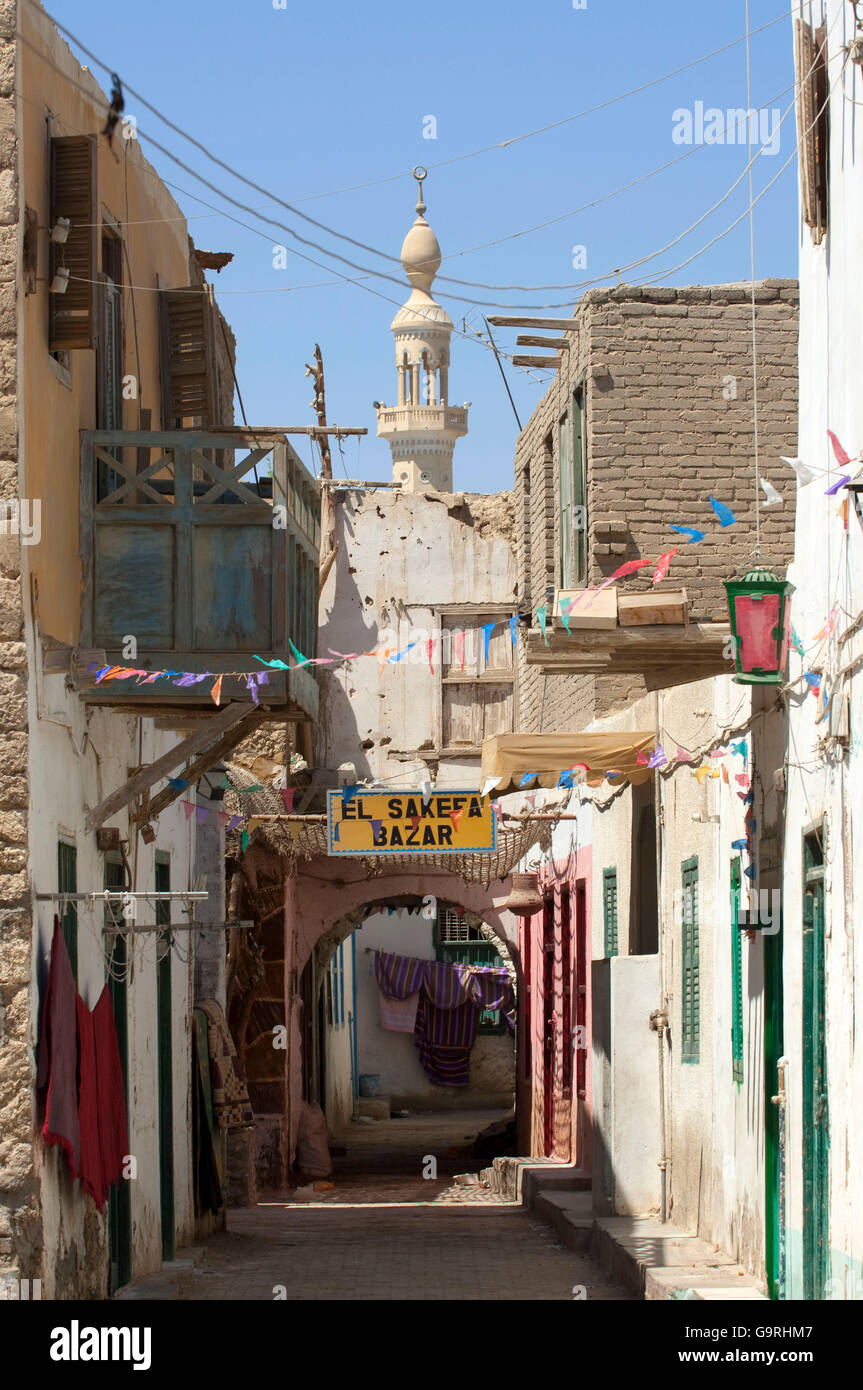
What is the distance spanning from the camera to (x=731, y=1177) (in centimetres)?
1106

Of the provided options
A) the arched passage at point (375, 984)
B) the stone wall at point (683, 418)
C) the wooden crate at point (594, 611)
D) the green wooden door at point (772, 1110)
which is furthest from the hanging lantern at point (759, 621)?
the arched passage at point (375, 984)

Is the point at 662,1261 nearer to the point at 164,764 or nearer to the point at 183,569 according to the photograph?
the point at 164,764

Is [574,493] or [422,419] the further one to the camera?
[422,419]

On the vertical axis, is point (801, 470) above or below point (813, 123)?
below

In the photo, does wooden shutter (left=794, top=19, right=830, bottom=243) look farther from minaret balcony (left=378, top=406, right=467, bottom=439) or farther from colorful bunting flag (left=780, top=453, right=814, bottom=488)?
minaret balcony (left=378, top=406, right=467, bottom=439)

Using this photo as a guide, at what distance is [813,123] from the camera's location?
8.56m

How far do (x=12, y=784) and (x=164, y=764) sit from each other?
2.13m

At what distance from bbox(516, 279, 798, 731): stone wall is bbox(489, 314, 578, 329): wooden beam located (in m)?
A: 0.19

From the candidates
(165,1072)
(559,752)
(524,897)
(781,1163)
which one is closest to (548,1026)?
(524,897)

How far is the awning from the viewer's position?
13508mm

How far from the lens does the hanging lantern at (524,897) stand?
65.0 ft

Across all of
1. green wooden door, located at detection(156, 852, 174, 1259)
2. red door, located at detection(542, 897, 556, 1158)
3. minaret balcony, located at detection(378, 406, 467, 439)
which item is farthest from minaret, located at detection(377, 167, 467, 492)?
green wooden door, located at detection(156, 852, 174, 1259)

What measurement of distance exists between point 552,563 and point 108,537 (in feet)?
30.3
